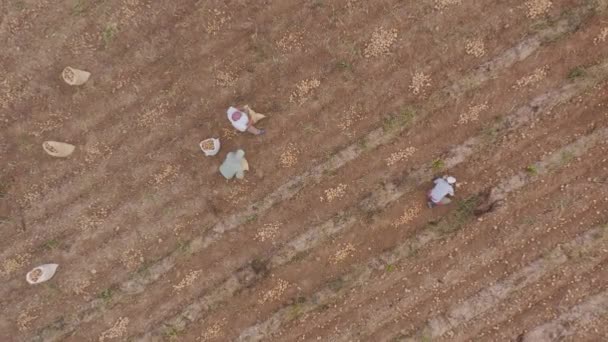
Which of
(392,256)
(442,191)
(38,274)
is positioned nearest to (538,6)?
(442,191)

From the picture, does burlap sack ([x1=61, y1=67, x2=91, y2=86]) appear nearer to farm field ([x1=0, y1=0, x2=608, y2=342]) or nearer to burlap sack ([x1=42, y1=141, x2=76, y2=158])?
farm field ([x1=0, y1=0, x2=608, y2=342])

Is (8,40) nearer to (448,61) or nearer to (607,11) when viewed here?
(448,61)

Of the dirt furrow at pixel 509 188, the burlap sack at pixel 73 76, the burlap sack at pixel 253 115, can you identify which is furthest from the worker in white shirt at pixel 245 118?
the dirt furrow at pixel 509 188

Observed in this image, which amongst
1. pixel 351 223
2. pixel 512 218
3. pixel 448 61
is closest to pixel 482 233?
pixel 512 218

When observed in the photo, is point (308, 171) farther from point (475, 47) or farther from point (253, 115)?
point (475, 47)

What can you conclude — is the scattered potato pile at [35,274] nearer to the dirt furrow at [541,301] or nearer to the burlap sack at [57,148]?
the burlap sack at [57,148]

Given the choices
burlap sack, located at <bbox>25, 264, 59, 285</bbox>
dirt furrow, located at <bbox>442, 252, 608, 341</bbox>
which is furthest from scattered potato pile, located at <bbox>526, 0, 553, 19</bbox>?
burlap sack, located at <bbox>25, 264, 59, 285</bbox>
